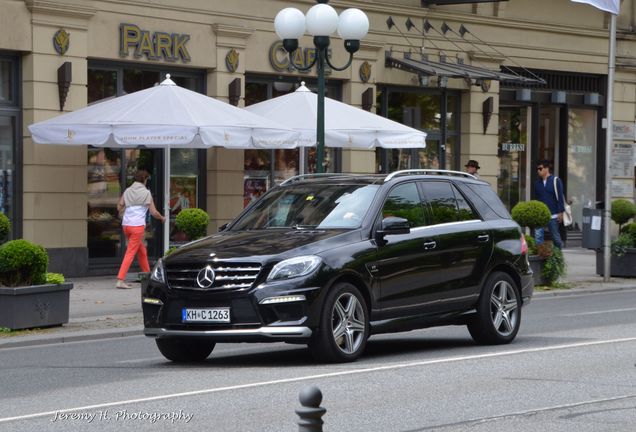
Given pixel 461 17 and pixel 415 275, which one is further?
pixel 461 17

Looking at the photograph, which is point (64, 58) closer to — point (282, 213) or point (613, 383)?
point (282, 213)

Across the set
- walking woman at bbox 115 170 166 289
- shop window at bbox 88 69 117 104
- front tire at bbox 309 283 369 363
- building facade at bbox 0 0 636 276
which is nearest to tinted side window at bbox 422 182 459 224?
front tire at bbox 309 283 369 363

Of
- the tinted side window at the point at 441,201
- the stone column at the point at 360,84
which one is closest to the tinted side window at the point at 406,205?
the tinted side window at the point at 441,201

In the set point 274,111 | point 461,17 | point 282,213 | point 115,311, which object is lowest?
point 115,311

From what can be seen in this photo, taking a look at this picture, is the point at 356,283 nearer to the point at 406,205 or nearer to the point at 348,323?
the point at 348,323

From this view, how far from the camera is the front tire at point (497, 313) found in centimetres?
1333

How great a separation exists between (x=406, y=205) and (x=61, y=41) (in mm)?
11115

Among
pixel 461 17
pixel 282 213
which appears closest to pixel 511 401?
Result: pixel 282 213

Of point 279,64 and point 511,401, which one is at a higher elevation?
point 279,64

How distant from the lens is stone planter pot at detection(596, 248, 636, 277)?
24891 millimetres

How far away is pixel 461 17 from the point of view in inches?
1187

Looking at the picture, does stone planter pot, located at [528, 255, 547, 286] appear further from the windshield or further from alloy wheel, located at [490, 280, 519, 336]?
the windshield

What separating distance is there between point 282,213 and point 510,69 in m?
19.7

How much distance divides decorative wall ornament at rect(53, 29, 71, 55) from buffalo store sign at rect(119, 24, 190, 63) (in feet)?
3.86
